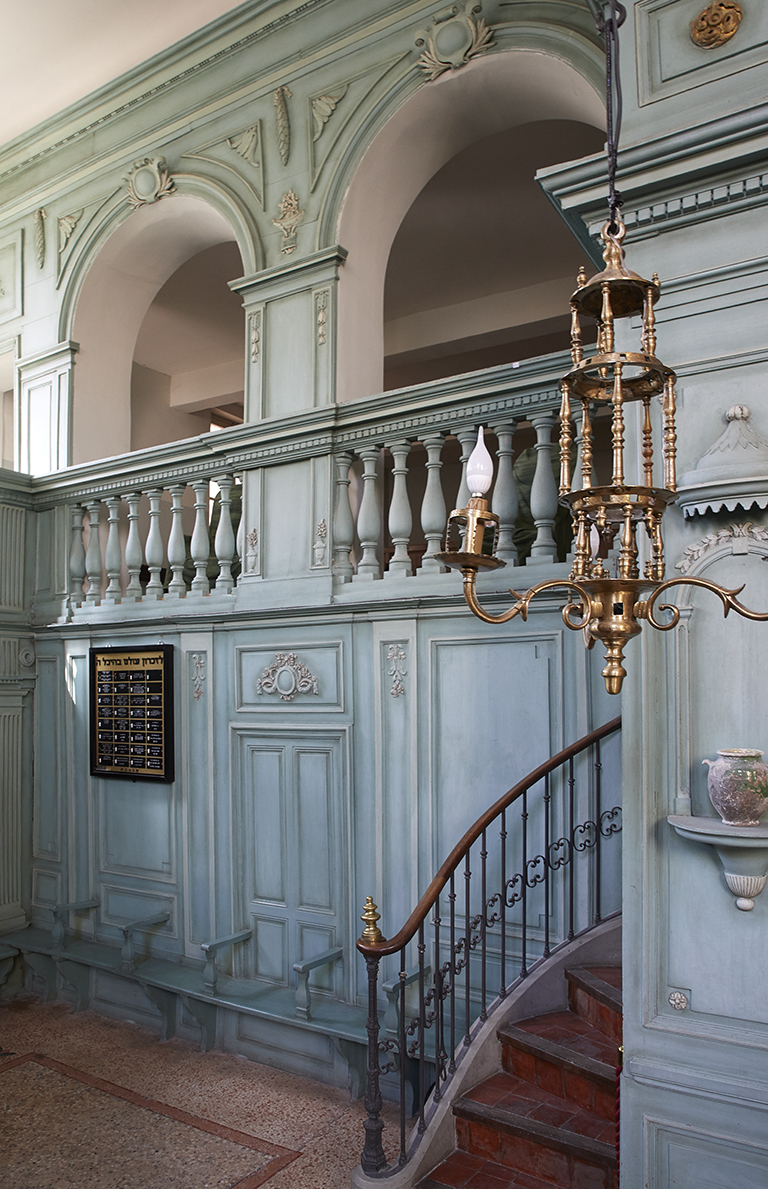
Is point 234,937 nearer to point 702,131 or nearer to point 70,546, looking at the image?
point 70,546

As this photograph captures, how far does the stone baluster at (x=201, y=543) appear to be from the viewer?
5406 millimetres

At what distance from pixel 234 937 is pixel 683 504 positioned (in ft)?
11.7

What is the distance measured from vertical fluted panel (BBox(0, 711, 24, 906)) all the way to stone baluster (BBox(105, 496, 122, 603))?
125 centimetres

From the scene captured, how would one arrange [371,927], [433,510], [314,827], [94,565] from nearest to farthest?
1. [371,927]
2. [433,510]
3. [314,827]
4. [94,565]

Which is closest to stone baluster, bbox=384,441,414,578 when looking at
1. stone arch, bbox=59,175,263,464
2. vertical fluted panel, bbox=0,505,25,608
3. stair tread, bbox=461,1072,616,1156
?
stair tread, bbox=461,1072,616,1156

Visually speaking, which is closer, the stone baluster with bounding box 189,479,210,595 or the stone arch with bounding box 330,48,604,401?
the stone arch with bounding box 330,48,604,401

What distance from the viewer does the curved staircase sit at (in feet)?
10.2

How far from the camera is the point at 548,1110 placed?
10.9 feet

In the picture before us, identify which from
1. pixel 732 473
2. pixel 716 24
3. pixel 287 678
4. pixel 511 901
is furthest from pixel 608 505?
pixel 287 678

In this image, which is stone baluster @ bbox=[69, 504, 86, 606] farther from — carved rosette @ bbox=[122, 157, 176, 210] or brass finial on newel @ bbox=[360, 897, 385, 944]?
brass finial on newel @ bbox=[360, 897, 385, 944]

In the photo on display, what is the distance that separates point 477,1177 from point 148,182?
606 centimetres

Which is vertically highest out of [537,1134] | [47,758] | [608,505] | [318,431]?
[318,431]

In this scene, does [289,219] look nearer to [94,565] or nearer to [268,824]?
[94,565]

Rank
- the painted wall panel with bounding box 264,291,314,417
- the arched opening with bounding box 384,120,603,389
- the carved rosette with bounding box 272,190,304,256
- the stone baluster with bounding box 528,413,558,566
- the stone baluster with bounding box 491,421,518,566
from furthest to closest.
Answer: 1. the arched opening with bounding box 384,120,603,389
2. the carved rosette with bounding box 272,190,304,256
3. the painted wall panel with bounding box 264,291,314,417
4. the stone baluster with bounding box 491,421,518,566
5. the stone baluster with bounding box 528,413,558,566
